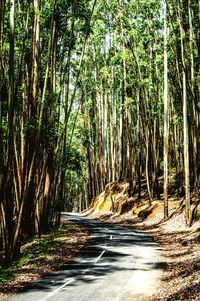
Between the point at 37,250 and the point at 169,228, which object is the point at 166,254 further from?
the point at 169,228

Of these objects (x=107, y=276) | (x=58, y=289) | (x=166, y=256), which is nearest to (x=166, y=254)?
(x=166, y=256)

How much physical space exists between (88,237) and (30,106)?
8805 mm

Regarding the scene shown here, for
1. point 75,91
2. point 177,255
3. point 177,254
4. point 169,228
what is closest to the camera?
point 177,255

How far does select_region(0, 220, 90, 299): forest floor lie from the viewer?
12906 mm

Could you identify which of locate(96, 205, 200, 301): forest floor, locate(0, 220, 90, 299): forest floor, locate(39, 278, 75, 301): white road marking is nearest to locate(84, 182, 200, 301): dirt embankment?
locate(96, 205, 200, 301): forest floor

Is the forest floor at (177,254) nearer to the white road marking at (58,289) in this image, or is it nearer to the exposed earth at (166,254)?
the exposed earth at (166,254)

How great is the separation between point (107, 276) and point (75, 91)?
11.7 m

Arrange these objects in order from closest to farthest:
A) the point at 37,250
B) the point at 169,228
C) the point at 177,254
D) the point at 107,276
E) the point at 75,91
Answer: the point at 107,276 < the point at 177,254 < the point at 37,250 < the point at 75,91 < the point at 169,228

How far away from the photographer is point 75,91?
2252 centimetres

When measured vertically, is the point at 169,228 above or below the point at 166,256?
above

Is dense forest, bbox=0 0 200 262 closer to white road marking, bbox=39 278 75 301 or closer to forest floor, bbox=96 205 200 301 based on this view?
forest floor, bbox=96 205 200 301

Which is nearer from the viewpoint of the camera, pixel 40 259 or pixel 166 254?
pixel 40 259

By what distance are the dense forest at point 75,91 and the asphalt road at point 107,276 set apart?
126 inches

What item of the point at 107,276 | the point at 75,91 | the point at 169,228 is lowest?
the point at 107,276
